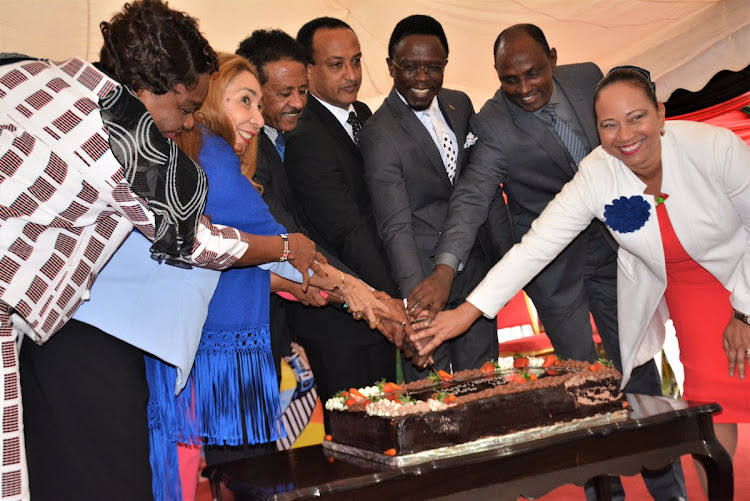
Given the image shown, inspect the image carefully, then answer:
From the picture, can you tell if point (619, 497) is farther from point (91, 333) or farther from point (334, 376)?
point (91, 333)

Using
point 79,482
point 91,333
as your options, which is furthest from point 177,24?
point 79,482

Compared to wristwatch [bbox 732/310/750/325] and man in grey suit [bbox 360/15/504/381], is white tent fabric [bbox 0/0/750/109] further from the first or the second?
wristwatch [bbox 732/310/750/325]

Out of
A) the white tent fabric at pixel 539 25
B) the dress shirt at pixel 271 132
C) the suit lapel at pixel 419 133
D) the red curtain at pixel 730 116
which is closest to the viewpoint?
the dress shirt at pixel 271 132

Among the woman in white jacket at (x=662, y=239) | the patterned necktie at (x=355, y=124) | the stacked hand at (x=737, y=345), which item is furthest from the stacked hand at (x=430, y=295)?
the stacked hand at (x=737, y=345)

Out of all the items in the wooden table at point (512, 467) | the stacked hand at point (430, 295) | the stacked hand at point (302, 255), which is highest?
the stacked hand at point (302, 255)

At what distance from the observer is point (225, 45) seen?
602cm

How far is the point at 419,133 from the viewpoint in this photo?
3.97m

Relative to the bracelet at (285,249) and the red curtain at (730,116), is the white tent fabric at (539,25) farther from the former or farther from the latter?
the bracelet at (285,249)

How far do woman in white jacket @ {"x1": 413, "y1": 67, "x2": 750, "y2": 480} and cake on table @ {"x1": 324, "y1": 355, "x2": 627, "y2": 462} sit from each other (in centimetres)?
62

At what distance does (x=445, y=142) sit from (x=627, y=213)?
1.08 meters

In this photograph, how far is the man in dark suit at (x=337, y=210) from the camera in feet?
11.5

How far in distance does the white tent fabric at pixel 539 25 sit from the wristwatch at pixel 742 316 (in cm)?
380

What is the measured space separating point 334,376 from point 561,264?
1.39 meters

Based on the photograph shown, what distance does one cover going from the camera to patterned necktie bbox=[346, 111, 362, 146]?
406cm
